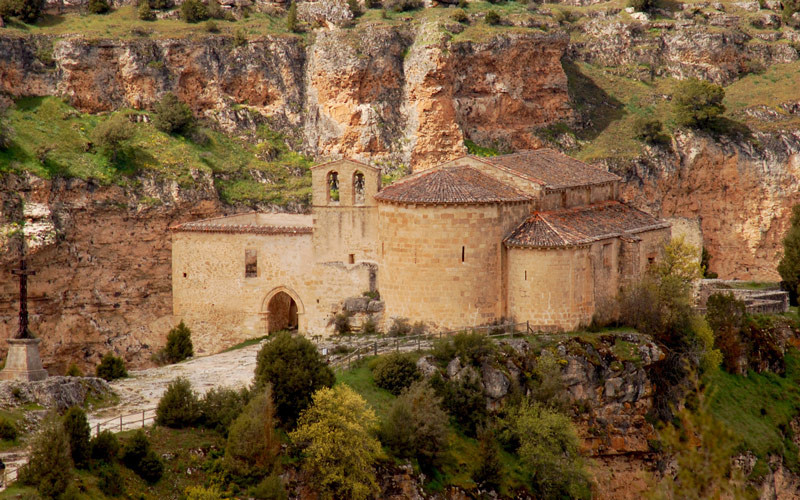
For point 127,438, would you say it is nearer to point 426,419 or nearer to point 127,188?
point 426,419

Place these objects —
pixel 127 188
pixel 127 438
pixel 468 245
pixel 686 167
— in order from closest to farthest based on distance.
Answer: pixel 127 438
pixel 468 245
pixel 127 188
pixel 686 167

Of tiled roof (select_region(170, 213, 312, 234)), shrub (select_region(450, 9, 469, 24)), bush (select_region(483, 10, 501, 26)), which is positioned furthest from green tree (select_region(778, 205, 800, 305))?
tiled roof (select_region(170, 213, 312, 234))

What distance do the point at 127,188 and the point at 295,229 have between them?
37.6ft

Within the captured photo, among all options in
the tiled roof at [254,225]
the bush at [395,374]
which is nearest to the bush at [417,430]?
the bush at [395,374]

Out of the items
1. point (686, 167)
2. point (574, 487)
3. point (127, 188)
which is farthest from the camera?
point (686, 167)

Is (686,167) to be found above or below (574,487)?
above

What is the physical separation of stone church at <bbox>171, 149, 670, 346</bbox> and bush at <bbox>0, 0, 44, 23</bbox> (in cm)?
2033

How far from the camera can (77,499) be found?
104 feet

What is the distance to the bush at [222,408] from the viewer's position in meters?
38.0

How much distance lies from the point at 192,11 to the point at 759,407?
36.9 m

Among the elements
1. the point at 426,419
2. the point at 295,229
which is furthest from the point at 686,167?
the point at 426,419

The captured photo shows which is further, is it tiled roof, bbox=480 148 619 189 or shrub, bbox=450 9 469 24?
shrub, bbox=450 9 469 24

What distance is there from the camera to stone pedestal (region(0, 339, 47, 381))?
3831 centimetres

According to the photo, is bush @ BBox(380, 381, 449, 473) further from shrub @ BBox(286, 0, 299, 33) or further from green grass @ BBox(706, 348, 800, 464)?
shrub @ BBox(286, 0, 299, 33)
